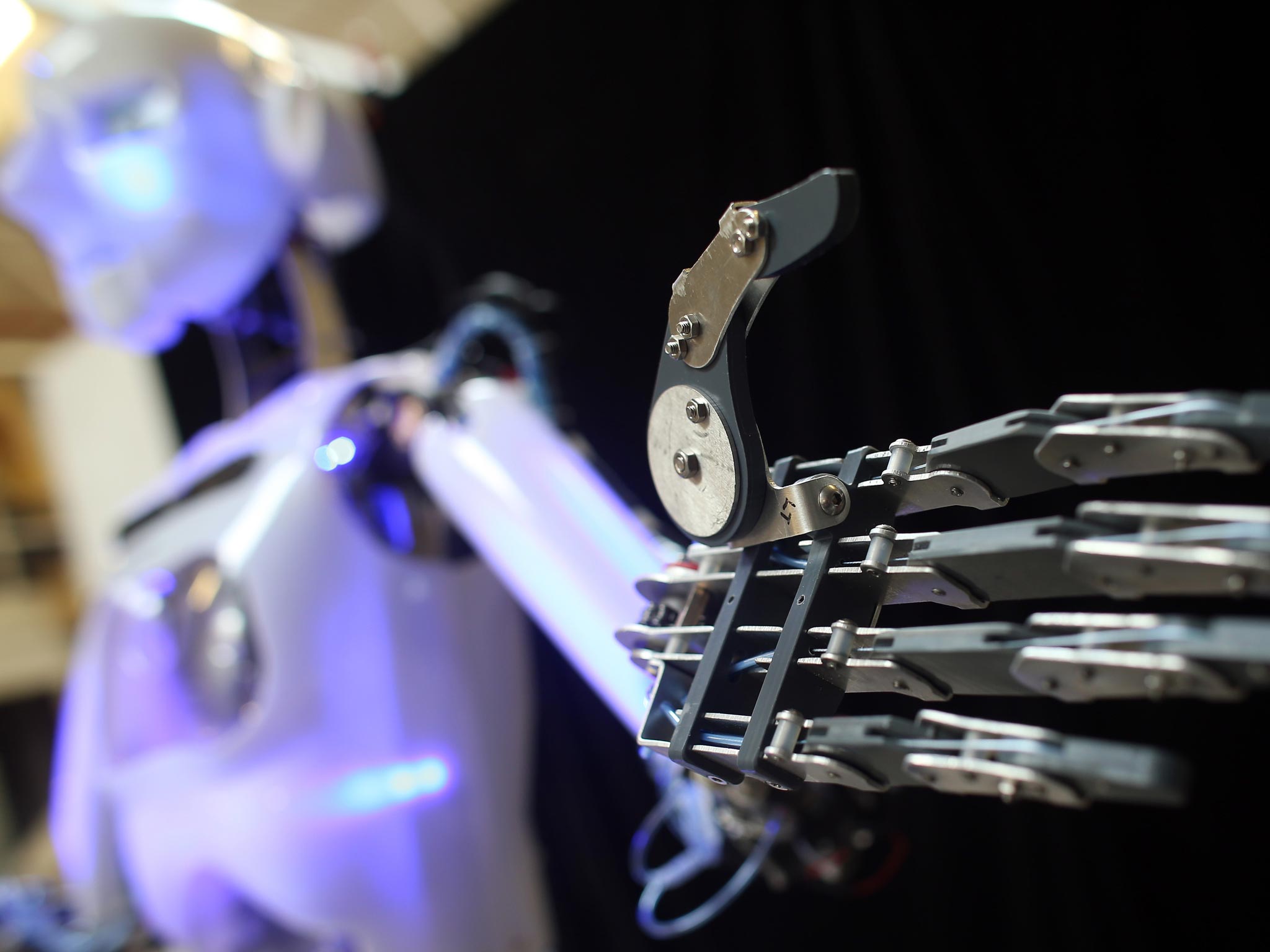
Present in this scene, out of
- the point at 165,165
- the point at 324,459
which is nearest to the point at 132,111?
the point at 165,165

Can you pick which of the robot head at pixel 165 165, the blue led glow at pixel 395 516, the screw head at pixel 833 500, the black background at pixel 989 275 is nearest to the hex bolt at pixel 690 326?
the screw head at pixel 833 500

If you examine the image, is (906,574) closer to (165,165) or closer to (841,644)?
(841,644)

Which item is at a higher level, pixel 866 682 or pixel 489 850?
pixel 866 682

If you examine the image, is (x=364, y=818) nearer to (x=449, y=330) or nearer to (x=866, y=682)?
(x=449, y=330)

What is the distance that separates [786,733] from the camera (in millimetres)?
474

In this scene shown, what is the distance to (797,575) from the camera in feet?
1.70

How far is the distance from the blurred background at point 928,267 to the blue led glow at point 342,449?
0.24 m

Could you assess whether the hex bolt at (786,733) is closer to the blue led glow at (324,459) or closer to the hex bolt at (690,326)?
the hex bolt at (690,326)

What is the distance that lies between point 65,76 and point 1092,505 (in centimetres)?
109

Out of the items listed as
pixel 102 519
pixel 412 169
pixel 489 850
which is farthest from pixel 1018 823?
pixel 102 519

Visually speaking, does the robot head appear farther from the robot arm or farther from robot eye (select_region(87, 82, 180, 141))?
the robot arm

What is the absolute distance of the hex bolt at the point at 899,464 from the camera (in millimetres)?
481

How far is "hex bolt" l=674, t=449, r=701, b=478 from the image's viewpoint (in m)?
0.54

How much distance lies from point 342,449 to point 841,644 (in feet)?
2.18
